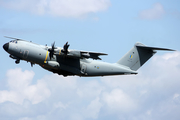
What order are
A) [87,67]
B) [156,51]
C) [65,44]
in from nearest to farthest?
[65,44] → [87,67] → [156,51]

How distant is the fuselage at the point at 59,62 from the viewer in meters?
24.2

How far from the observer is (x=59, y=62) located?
25.0 m

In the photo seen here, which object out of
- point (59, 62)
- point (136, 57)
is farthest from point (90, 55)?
point (136, 57)

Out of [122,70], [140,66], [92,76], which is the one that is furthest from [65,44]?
[140,66]

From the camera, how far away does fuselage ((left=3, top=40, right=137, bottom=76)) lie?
2419cm

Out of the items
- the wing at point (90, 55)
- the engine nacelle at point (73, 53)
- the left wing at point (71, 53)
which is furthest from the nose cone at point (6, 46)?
the wing at point (90, 55)

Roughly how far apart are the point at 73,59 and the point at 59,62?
124 centimetres

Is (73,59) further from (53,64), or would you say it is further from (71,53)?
(53,64)

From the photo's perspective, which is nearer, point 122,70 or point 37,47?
point 37,47

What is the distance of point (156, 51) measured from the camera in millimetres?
27703

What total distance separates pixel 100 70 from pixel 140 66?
4.04 meters

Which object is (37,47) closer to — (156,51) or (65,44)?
(65,44)

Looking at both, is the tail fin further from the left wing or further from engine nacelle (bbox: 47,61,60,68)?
engine nacelle (bbox: 47,61,60,68)

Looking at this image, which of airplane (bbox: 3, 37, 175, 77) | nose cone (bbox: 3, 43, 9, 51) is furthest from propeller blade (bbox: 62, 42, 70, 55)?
nose cone (bbox: 3, 43, 9, 51)
